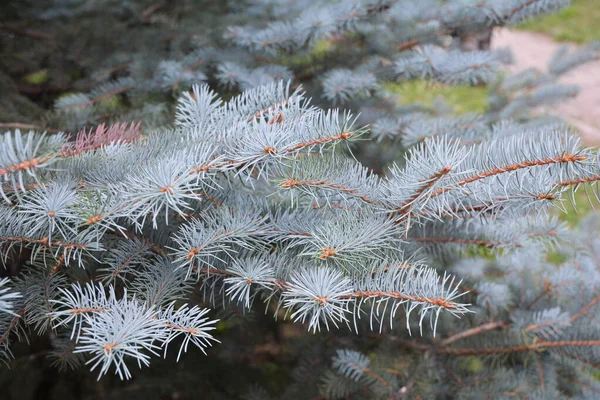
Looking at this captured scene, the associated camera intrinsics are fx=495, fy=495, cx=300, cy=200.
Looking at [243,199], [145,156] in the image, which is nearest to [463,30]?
[243,199]

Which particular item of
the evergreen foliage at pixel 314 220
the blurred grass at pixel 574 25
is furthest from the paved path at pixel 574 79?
the evergreen foliage at pixel 314 220

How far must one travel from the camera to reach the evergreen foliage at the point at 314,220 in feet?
2.09

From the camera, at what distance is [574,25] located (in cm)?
659

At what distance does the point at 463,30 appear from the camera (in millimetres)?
1472

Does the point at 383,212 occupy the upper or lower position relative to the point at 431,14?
lower

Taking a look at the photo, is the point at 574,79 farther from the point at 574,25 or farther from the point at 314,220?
the point at 314,220

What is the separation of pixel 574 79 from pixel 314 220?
5.36 metres

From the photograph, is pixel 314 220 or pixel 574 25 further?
pixel 574 25

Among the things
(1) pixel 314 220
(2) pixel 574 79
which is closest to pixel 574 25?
(2) pixel 574 79

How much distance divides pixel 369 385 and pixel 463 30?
41.0 inches

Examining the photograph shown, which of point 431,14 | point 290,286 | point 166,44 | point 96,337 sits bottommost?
point 96,337

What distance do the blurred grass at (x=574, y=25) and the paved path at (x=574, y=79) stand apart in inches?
6.4

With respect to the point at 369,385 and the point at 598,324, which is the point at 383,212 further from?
the point at 598,324

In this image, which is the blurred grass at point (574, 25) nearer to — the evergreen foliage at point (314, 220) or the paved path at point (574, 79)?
the paved path at point (574, 79)
